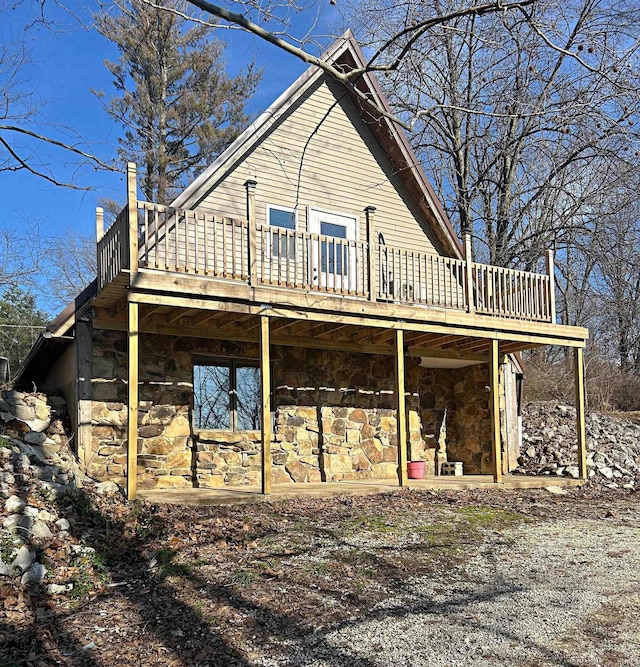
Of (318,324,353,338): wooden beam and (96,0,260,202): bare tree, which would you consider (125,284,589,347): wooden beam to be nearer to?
(318,324,353,338): wooden beam

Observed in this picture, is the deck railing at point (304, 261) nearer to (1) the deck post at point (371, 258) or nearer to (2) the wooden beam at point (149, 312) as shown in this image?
(1) the deck post at point (371, 258)

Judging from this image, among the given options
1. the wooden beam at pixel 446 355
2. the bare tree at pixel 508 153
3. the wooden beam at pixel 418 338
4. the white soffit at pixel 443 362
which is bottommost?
the white soffit at pixel 443 362

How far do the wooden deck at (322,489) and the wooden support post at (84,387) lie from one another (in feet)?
3.52

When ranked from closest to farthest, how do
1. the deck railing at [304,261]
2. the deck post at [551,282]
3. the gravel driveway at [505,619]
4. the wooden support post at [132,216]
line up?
the gravel driveway at [505,619] → the wooden support post at [132,216] → the deck railing at [304,261] → the deck post at [551,282]

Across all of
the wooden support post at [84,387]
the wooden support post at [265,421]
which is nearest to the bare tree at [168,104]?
the wooden support post at [84,387]

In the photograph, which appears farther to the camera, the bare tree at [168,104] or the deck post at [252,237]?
the bare tree at [168,104]

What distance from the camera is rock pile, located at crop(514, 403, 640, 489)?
14297 millimetres

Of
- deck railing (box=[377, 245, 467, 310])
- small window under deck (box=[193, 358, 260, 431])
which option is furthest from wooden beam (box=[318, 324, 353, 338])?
small window under deck (box=[193, 358, 260, 431])

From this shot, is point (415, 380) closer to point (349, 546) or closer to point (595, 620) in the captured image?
point (349, 546)

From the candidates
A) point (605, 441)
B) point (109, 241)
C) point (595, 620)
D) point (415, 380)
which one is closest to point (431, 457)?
point (415, 380)

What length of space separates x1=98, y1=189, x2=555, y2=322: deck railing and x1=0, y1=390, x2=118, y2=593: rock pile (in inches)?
92.5

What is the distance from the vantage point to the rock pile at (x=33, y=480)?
600cm

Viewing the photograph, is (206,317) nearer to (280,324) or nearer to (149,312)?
(149,312)

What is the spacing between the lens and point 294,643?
15.4 feet
